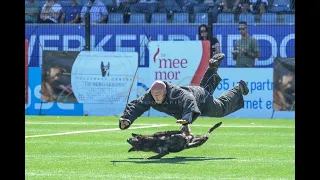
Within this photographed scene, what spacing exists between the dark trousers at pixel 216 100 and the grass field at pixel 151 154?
2.06 ft

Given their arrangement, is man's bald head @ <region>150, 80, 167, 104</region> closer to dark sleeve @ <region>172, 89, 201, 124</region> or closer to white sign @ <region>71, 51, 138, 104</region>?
dark sleeve @ <region>172, 89, 201, 124</region>

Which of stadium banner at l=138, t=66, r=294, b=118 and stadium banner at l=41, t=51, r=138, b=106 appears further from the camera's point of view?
stadium banner at l=41, t=51, r=138, b=106

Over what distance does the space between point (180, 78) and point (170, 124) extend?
11.4 ft

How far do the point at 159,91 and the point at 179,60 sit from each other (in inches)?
461

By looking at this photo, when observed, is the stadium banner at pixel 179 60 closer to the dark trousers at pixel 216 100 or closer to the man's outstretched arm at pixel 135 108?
the dark trousers at pixel 216 100

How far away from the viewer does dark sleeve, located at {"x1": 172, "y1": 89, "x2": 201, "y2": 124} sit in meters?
11.5

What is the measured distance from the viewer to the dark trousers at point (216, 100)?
1376 centimetres

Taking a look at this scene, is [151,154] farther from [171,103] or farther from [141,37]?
[141,37]

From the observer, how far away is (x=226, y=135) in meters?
17.0

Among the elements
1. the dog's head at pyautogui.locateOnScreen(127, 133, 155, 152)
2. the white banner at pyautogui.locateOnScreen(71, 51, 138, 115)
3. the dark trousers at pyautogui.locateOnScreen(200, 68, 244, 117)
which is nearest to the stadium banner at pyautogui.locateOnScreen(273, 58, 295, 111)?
the white banner at pyautogui.locateOnScreen(71, 51, 138, 115)

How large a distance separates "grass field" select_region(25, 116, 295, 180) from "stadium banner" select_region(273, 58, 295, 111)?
4.75 ft

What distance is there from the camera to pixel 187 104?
38.4 ft
